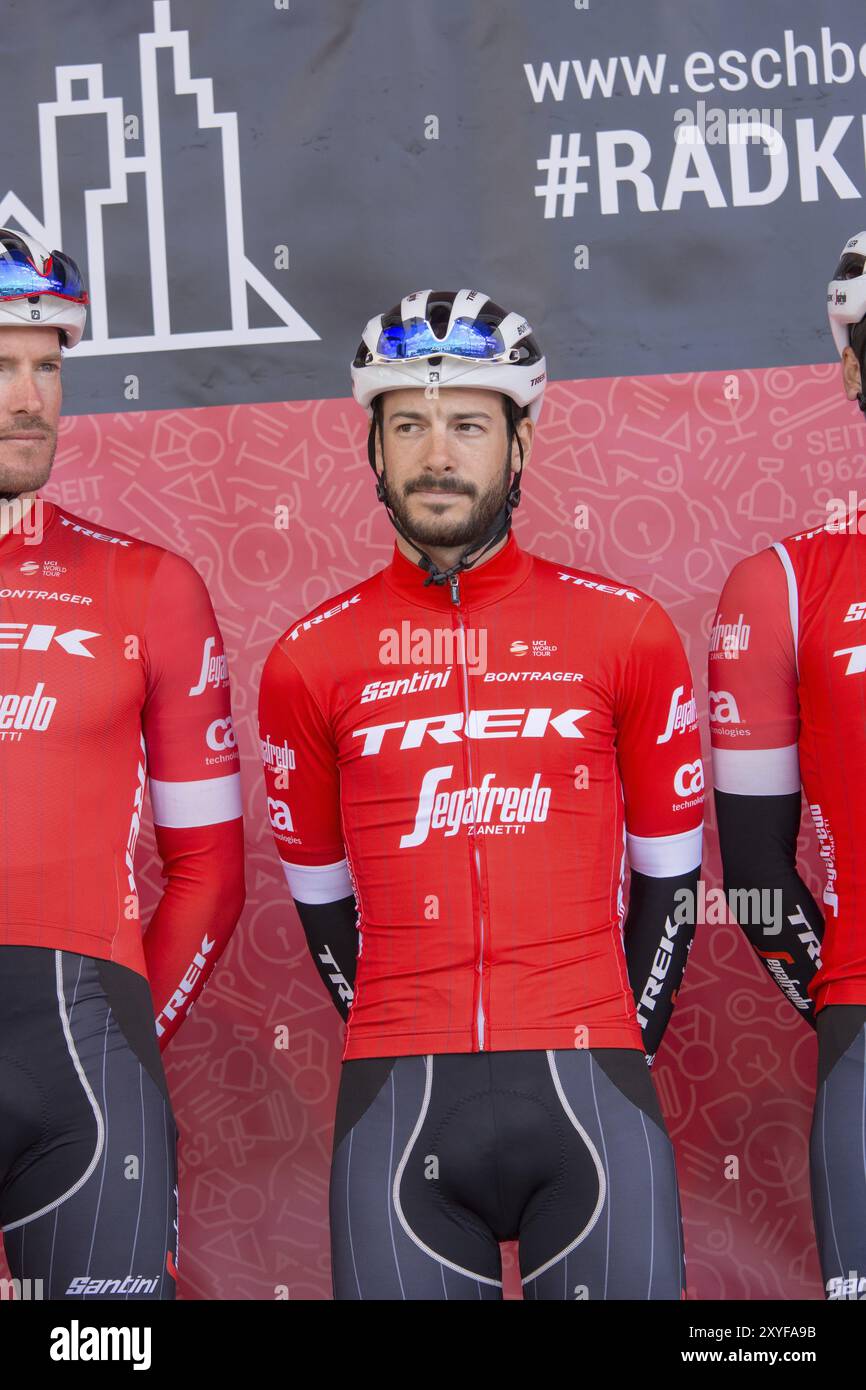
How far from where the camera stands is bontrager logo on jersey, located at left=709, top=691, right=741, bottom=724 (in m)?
2.46

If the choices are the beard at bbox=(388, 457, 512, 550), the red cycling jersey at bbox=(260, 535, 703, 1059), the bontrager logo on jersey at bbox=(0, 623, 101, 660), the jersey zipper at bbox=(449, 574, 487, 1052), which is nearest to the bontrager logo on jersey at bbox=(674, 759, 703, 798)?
the red cycling jersey at bbox=(260, 535, 703, 1059)

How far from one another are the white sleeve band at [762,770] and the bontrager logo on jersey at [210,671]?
0.84 m

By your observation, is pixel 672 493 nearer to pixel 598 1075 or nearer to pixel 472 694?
pixel 472 694

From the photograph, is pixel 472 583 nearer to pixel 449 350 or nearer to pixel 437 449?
pixel 437 449

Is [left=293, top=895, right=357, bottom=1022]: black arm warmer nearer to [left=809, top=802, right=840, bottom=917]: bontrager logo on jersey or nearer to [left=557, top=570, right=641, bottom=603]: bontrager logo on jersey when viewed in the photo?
[left=557, top=570, right=641, bottom=603]: bontrager logo on jersey

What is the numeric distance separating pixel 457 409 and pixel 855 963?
3.45ft

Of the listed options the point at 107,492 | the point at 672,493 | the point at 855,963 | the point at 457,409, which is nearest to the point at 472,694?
the point at 457,409

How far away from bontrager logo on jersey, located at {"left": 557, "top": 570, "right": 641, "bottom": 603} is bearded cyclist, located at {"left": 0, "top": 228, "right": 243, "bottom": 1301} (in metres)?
0.60

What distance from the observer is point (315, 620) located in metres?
2.50

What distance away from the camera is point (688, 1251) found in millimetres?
3012

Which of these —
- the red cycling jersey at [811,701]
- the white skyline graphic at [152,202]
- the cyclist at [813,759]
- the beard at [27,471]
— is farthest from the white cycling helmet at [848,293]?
the beard at [27,471]

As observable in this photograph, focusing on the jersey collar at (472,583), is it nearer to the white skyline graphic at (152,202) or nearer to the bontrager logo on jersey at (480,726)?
the bontrager logo on jersey at (480,726)

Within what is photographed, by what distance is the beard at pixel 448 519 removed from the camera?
2.42 metres

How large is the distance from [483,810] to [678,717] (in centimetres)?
35
